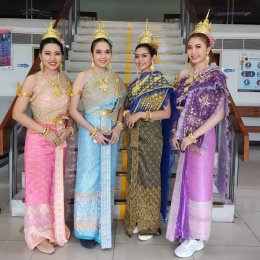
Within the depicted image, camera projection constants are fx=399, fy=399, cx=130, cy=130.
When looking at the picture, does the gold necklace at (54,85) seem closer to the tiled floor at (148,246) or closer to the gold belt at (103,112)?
the gold belt at (103,112)

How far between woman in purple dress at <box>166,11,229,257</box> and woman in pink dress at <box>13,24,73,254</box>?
0.77 m

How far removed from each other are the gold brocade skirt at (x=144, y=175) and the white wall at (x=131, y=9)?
28.6 ft

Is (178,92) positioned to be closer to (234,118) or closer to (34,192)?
(234,118)

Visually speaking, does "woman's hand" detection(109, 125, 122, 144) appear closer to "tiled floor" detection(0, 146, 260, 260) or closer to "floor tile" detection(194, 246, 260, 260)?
"tiled floor" detection(0, 146, 260, 260)

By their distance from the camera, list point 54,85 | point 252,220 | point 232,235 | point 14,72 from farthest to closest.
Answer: point 14,72
point 252,220
point 232,235
point 54,85

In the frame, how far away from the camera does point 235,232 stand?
3150mm

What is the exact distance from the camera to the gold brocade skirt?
9.13 feet

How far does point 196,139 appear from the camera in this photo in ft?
8.46

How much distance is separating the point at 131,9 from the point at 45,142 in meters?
9.13

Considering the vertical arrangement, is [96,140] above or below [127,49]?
below

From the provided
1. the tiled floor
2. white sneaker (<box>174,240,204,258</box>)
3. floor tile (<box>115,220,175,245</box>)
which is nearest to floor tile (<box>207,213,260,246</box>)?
the tiled floor

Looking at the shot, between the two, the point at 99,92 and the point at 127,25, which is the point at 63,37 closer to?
the point at 127,25

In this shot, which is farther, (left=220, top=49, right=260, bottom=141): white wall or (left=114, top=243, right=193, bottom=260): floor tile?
(left=220, top=49, right=260, bottom=141): white wall

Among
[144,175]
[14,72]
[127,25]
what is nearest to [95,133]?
[144,175]
